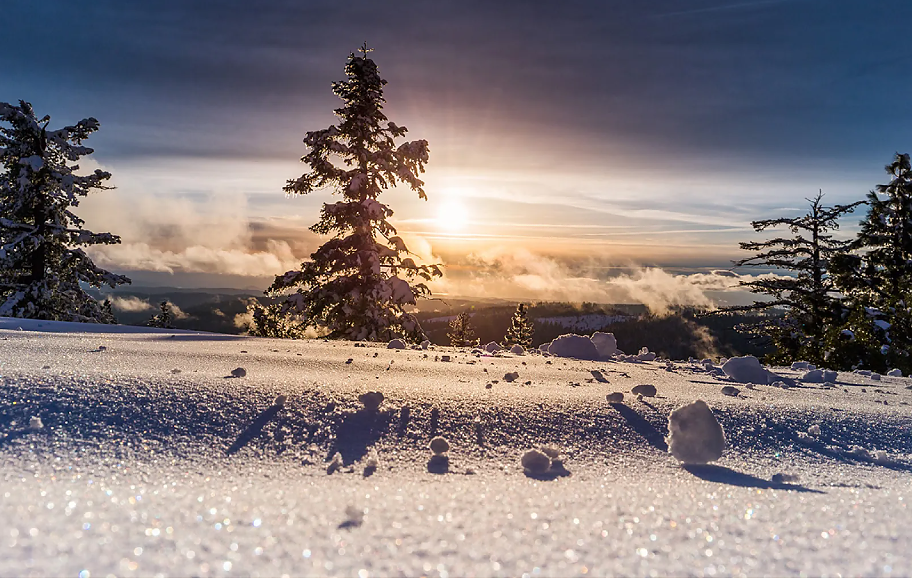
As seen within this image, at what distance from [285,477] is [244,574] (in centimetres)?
66

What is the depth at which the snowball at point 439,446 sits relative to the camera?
6.53 feet

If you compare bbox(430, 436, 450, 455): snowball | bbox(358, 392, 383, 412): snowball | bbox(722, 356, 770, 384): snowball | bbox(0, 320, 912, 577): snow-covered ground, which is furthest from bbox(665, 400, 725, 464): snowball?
bbox(722, 356, 770, 384): snowball

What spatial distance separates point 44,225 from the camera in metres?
14.1

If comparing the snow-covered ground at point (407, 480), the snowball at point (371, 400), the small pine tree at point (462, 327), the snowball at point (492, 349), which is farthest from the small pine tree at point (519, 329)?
the snowball at point (371, 400)

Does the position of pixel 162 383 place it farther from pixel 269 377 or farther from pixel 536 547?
pixel 536 547

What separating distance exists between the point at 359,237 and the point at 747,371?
950 cm

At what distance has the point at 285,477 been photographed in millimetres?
1672

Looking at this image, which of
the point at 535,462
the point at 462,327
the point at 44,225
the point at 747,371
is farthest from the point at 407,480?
the point at 462,327

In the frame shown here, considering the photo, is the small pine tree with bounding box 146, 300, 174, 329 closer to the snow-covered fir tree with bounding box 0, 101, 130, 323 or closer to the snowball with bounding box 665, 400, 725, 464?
the snow-covered fir tree with bounding box 0, 101, 130, 323

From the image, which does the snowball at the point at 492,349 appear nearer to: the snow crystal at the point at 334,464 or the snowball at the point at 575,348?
the snowball at the point at 575,348

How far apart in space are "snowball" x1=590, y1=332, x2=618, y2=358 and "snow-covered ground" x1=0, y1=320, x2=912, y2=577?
257 cm

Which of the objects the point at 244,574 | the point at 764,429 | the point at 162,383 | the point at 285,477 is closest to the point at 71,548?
the point at 244,574

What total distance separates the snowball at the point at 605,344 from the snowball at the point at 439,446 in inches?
170

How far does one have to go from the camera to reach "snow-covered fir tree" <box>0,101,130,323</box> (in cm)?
1373
